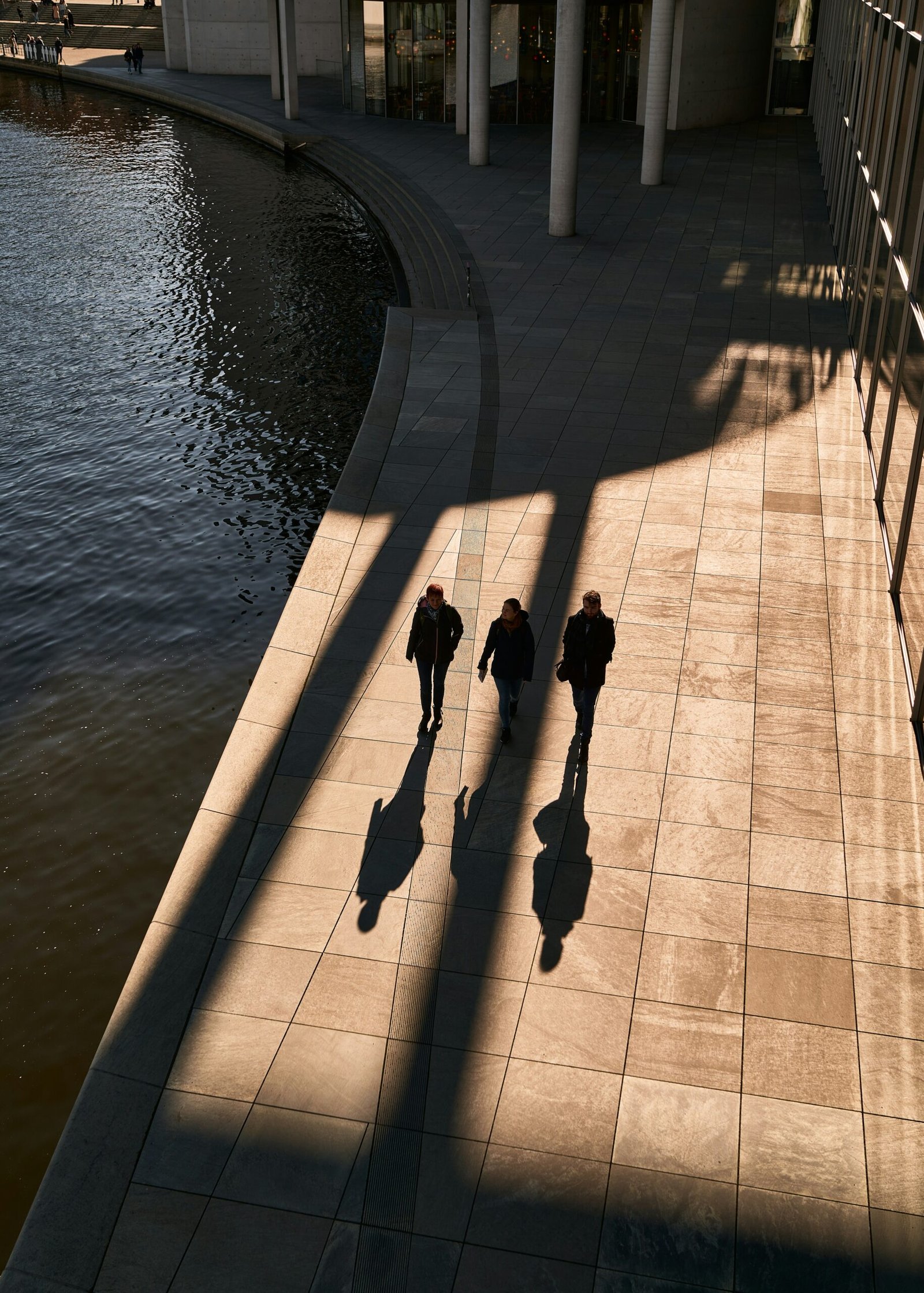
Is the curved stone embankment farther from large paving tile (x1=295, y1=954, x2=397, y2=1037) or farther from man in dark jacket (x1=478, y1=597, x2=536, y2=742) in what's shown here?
man in dark jacket (x1=478, y1=597, x2=536, y2=742)

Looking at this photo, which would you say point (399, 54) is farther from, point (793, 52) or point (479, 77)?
point (793, 52)

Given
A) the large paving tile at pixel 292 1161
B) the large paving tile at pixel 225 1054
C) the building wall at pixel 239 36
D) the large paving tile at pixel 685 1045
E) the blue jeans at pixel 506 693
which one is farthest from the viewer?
the building wall at pixel 239 36

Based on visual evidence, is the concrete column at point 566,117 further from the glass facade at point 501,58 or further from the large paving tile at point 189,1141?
the large paving tile at point 189,1141

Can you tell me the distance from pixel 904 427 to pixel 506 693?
232 inches

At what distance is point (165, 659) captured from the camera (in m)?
13.5

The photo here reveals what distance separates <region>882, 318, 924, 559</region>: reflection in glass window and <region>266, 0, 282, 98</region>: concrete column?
119 feet

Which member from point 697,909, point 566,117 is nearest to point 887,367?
point 697,909

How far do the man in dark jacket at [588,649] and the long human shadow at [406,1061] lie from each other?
0.87 meters

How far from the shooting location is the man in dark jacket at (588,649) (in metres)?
9.59

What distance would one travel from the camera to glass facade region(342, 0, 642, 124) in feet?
127

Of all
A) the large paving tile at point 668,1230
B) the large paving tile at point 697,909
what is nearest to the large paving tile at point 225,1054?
the large paving tile at point 668,1230

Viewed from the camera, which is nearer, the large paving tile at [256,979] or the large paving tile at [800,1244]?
the large paving tile at [800,1244]

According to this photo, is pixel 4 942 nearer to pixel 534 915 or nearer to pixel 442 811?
pixel 442 811

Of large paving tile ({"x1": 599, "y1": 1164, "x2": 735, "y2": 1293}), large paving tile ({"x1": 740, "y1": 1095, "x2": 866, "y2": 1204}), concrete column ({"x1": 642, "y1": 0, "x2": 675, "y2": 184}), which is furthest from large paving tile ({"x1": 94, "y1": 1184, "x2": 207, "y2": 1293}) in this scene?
concrete column ({"x1": 642, "y1": 0, "x2": 675, "y2": 184})
